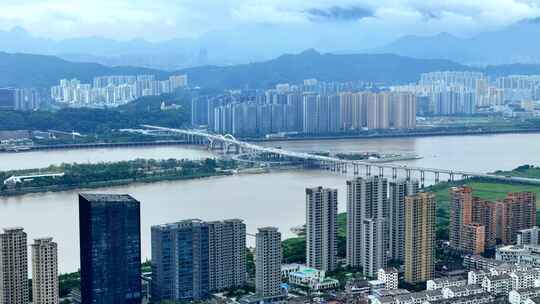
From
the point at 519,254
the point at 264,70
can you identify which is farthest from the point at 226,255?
the point at 264,70

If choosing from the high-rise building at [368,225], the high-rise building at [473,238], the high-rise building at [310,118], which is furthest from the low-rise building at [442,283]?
the high-rise building at [310,118]

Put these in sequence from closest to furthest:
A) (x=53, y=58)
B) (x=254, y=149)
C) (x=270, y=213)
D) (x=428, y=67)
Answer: (x=270, y=213) → (x=254, y=149) → (x=53, y=58) → (x=428, y=67)

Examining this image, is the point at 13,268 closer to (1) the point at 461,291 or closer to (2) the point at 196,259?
(2) the point at 196,259

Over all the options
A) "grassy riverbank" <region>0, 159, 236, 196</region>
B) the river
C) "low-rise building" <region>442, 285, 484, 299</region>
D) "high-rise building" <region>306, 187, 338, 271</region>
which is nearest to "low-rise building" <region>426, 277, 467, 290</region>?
"low-rise building" <region>442, 285, 484, 299</region>

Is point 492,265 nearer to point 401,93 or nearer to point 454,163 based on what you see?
point 454,163

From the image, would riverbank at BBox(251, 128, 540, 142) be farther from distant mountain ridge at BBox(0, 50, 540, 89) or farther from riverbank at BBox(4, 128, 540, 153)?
distant mountain ridge at BBox(0, 50, 540, 89)

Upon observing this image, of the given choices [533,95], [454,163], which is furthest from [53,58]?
[454,163]
